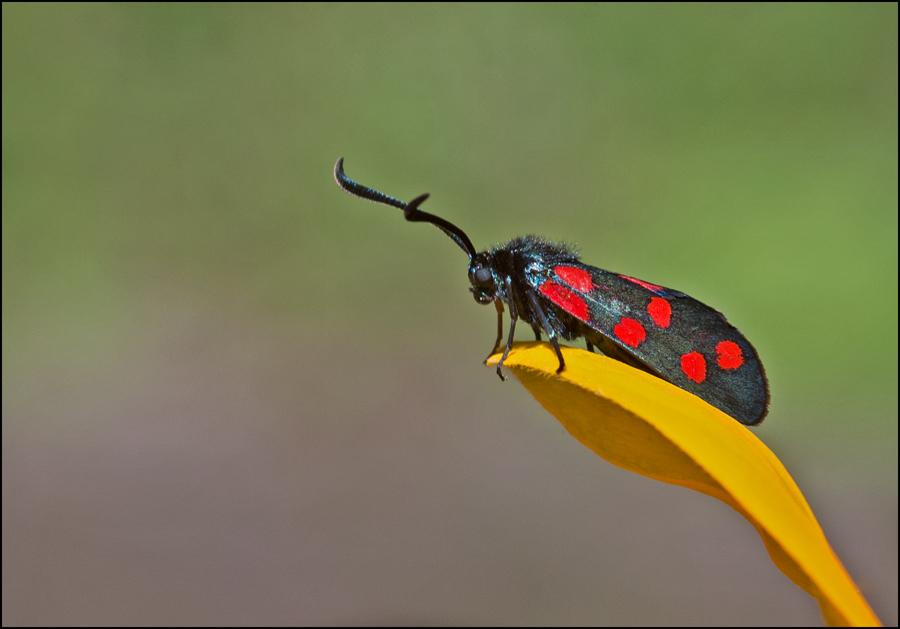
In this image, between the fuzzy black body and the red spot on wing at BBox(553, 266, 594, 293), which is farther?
the red spot on wing at BBox(553, 266, 594, 293)

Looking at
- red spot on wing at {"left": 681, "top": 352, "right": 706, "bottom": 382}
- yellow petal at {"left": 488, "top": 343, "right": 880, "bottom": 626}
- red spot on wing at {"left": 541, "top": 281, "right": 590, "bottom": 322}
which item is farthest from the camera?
red spot on wing at {"left": 541, "top": 281, "right": 590, "bottom": 322}

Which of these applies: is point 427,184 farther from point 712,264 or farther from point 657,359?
point 657,359

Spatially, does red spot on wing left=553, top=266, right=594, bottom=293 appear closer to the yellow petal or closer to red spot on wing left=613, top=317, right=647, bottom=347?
red spot on wing left=613, top=317, right=647, bottom=347

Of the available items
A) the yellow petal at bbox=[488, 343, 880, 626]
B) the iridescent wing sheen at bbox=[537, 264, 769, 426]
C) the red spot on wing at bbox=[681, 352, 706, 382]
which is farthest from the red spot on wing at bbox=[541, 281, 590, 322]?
the yellow petal at bbox=[488, 343, 880, 626]

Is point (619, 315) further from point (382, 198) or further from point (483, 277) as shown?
point (382, 198)

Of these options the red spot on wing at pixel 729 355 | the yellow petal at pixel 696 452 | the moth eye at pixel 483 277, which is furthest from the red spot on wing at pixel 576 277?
the yellow petal at pixel 696 452

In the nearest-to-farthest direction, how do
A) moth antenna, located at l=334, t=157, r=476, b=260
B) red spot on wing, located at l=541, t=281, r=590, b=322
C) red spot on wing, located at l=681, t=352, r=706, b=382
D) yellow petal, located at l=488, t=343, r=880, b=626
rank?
yellow petal, located at l=488, t=343, r=880, b=626 < moth antenna, located at l=334, t=157, r=476, b=260 < red spot on wing, located at l=681, t=352, r=706, b=382 < red spot on wing, located at l=541, t=281, r=590, b=322
